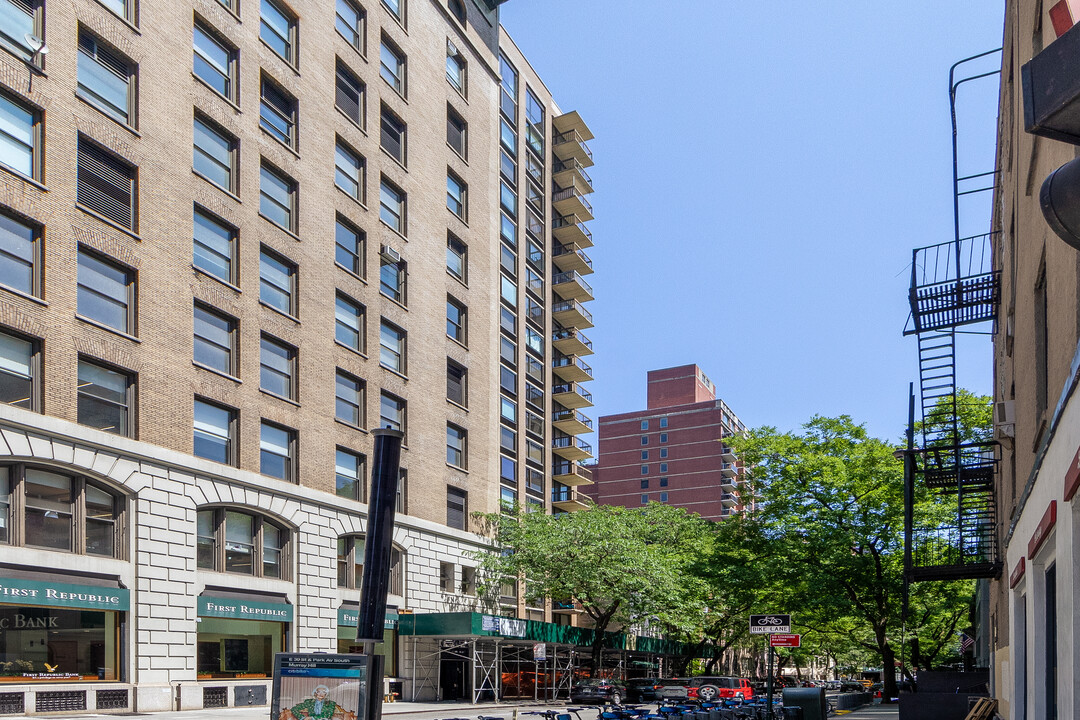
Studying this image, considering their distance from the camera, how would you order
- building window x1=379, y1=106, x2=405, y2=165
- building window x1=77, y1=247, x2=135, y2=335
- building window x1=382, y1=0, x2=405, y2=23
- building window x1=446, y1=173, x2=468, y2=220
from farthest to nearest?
building window x1=446, y1=173, x2=468, y2=220 < building window x1=382, y1=0, x2=405, y2=23 < building window x1=379, y1=106, x2=405, y2=165 < building window x1=77, y1=247, x2=135, y2=335

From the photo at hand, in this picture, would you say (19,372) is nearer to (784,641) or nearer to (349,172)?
(349,172)

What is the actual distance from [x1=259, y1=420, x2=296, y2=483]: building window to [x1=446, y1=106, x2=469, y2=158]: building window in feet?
68.4

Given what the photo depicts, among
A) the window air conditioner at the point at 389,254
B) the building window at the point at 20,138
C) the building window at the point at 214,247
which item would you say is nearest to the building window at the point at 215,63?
→ the building window at the point at 214,247

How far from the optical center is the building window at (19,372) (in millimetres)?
24984

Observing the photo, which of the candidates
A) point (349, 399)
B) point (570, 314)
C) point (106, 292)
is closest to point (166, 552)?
point (106, 292)

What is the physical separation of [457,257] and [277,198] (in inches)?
586

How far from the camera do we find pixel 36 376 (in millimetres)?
25672

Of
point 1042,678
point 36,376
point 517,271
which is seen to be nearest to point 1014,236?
point 1042,678

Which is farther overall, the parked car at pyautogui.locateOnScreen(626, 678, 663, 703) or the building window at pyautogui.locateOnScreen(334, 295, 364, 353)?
the parked car at pyautogui.locateOnScreen(626, 678, 663, 703)

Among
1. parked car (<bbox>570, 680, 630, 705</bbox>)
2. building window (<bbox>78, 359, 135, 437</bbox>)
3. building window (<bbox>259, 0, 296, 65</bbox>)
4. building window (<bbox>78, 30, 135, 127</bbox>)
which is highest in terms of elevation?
building window (<bbox>259, 0, 296, 65</bbox>)

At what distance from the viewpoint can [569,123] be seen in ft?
250

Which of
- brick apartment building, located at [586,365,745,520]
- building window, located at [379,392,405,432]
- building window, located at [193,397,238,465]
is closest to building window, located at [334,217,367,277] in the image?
building window, located at [379,392,405,432]

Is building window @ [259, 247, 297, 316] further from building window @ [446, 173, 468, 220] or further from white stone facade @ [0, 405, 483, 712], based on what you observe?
building window @ [446, 173, 468, 220]

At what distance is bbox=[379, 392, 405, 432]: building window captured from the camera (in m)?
41.9
